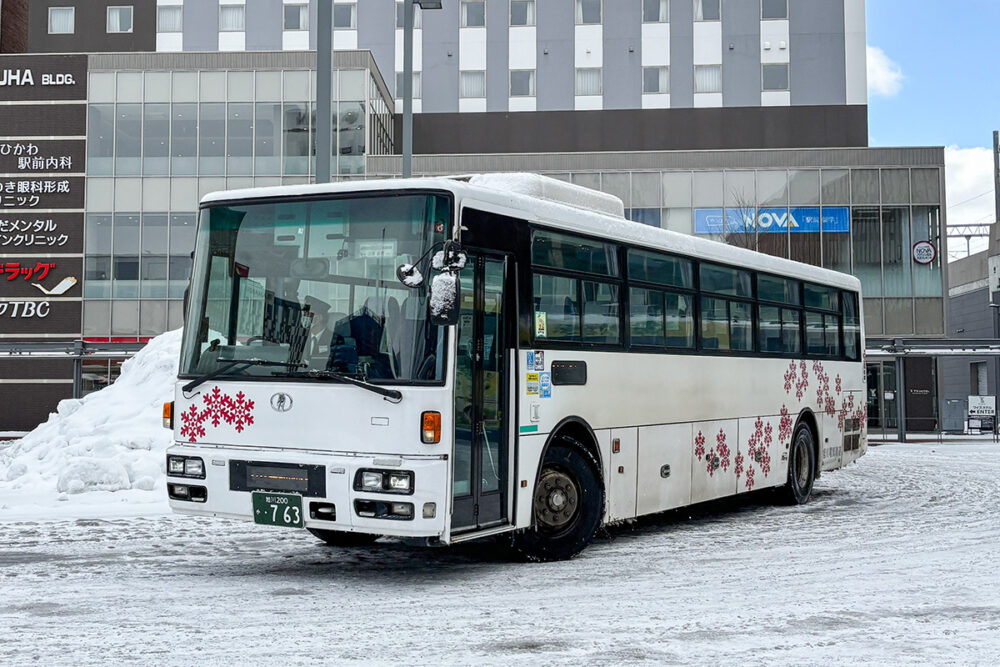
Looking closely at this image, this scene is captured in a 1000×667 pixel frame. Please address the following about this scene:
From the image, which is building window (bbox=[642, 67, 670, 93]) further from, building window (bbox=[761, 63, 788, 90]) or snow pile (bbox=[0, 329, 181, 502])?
snow pile (bbox=[0, 329, 181, 502])

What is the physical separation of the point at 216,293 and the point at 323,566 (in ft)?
8.05

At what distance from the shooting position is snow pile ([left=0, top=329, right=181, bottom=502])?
14.4 metres

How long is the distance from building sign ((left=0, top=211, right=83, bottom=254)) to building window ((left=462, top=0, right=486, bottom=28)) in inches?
726

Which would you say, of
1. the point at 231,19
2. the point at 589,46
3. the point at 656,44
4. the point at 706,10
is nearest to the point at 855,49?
the point at 706,10

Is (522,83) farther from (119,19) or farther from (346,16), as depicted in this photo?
(119,19)

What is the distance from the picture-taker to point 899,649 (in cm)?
664

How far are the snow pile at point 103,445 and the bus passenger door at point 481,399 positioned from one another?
6.83 metres

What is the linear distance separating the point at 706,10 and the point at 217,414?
45317 mm

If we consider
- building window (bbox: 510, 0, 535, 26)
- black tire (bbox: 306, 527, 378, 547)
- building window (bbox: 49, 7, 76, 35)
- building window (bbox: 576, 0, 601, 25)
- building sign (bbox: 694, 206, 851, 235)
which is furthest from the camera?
building window (bbox: 49, 7, 76, 35)

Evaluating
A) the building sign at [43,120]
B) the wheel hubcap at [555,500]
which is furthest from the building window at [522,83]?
the wheel hubcap at [555,500]

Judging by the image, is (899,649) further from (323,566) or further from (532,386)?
(323,566)

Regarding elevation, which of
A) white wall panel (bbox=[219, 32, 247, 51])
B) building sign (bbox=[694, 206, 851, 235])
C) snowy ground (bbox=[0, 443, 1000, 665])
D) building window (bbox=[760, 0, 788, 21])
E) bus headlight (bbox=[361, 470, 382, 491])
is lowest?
snowy ground (bbox=[0, 443, 1000, 665])

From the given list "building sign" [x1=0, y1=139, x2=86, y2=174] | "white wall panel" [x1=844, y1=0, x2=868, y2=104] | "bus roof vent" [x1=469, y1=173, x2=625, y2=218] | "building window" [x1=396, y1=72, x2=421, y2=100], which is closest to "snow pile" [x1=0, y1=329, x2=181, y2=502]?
"bus roof vent" [x1=469, y1=173, x2=625, y2=218]

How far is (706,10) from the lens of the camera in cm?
5050
